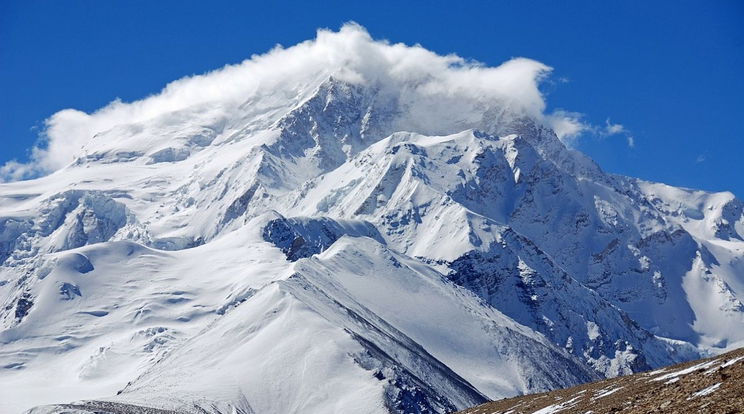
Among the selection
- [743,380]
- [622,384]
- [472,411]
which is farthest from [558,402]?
[743,380]

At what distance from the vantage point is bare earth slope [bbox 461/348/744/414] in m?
73.2

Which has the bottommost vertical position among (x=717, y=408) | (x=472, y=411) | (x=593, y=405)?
(x=717, y=408)

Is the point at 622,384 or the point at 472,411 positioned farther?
the point at 472,411

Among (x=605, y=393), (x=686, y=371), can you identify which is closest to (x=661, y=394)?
(x=686, y=371)

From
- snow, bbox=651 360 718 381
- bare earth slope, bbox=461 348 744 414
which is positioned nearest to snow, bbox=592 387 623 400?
bare earth slope, bbox=461 348 744 414

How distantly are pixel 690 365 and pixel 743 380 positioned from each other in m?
24.7

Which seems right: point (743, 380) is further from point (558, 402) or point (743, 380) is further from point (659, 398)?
point (558, 402)

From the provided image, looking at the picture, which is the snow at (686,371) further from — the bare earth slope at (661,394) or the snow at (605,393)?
the snow at (605,393)

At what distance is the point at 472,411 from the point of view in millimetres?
115938

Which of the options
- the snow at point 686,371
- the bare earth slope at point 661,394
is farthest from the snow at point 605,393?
the snow at point 686,371

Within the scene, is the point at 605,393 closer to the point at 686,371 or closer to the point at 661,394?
the point at 686,371

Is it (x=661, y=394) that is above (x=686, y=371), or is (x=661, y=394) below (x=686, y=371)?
below

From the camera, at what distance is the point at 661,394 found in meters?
81.3

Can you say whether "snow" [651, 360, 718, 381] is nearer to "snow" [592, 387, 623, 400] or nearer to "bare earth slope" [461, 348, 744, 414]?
"bare earth slope" [461, 348, 744, 414]
